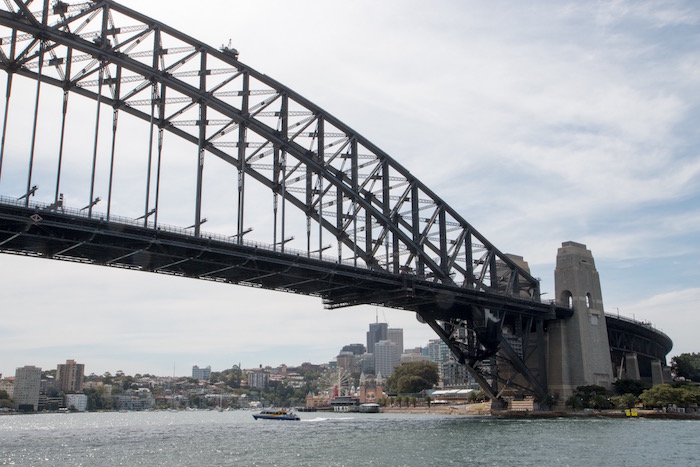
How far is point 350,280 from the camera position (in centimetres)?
7225

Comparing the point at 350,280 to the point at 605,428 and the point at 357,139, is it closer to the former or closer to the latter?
the point at 357,139

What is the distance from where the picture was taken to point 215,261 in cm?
5988

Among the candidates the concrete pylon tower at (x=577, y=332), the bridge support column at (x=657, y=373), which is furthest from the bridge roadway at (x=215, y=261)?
the bridge support column at (x=657, y=373)

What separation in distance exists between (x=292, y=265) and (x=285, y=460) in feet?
75.8

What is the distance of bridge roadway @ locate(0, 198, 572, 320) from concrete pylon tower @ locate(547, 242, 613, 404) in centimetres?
1401

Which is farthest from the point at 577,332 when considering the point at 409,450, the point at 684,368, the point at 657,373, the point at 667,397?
the point at 684,368

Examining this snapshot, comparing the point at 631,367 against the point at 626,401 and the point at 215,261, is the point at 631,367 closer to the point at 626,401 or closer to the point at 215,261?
the point at 626,401

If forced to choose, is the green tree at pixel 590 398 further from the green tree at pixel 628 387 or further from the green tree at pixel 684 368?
the green tree at pixel 684 368

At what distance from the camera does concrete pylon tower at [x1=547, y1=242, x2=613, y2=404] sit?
9575 centimetres

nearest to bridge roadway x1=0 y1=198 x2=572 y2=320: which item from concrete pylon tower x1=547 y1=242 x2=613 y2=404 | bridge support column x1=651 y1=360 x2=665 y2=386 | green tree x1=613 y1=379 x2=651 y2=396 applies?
concrete pylon tower x1=547 y1=242 x2=613 y2=404

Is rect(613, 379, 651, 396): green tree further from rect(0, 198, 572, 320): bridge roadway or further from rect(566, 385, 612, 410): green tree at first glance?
rect(0, 198, 572, 320): bridge roadway

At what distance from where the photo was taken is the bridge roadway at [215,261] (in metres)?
49.5

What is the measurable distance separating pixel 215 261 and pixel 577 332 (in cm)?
5603

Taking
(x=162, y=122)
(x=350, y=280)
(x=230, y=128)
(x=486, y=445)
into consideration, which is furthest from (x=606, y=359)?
(x=162, y=122)
